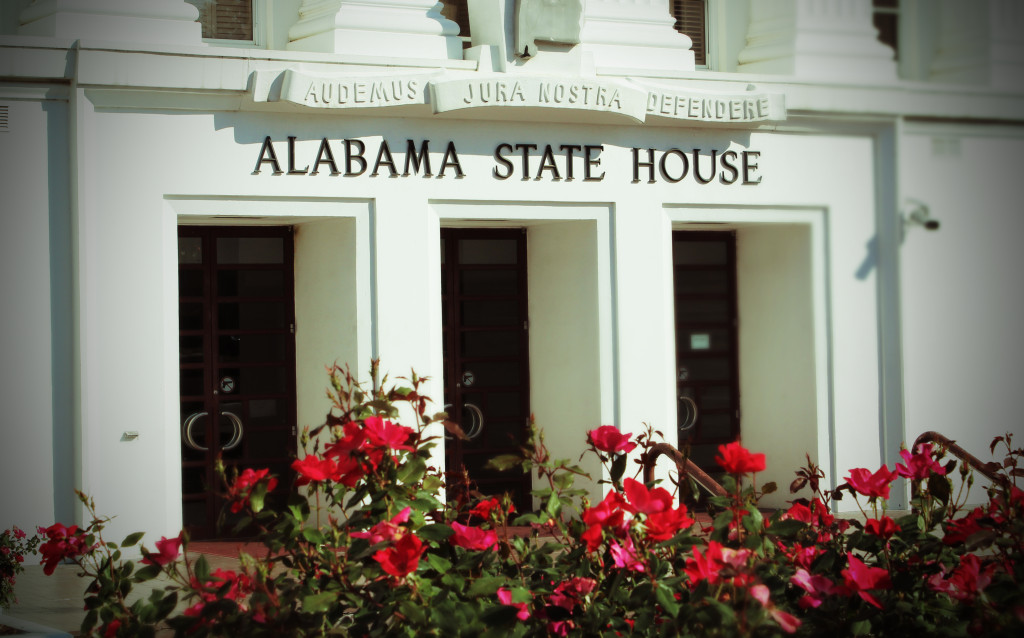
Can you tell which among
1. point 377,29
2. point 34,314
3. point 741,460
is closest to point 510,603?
point 741,460

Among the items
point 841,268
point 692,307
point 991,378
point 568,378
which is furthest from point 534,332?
point 991,378

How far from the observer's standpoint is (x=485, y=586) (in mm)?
3426

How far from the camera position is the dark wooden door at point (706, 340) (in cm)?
1153

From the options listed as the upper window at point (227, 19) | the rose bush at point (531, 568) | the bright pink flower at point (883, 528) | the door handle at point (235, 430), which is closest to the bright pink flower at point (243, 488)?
the rose bush at point (531, 568)

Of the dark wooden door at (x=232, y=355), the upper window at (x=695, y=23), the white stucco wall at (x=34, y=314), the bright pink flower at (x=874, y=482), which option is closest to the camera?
the bright pink flower at (x=874, y=482)

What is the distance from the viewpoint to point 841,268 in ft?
36.1

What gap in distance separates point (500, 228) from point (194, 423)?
125 inches

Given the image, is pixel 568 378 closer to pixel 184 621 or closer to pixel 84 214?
pixel 84 214

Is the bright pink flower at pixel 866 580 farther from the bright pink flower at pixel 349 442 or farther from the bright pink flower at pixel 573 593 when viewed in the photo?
the bright pink flower at pixel 349 442

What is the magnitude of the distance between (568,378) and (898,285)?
3.21 m

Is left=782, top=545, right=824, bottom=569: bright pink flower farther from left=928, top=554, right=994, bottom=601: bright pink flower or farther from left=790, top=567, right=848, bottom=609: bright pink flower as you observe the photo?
left=928, top=554, right=994, bottom=601: bright pink flower

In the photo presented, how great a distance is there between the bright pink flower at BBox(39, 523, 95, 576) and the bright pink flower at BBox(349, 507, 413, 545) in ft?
3.01

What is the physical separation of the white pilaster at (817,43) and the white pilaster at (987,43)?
92cm

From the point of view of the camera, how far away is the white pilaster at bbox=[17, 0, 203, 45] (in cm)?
886
